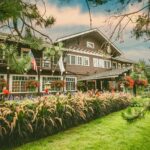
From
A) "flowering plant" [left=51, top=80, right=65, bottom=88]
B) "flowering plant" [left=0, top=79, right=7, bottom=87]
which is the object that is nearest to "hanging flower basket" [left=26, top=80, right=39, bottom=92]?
"flowering plant" [left=51, top=80, right=65, bottom=88]

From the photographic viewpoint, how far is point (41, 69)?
27859 millimetres

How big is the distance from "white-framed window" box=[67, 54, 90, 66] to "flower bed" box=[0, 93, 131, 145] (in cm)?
2243

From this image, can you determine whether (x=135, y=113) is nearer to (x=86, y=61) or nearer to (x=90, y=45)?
(x=86, y=61)

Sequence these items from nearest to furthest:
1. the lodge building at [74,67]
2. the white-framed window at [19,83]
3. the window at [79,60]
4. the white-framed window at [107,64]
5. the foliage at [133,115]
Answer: the foliage at [133,115]
the white-framed window at [19,83]
the lodge building at [74,67]
the window at [79,60]
the white-framed window at [107,64]

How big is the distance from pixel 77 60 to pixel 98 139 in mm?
26720

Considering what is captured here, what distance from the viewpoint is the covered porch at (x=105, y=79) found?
1178 inches

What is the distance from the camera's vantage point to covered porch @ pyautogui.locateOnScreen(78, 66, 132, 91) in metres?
29.9

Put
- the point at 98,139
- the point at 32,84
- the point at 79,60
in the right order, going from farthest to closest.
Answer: the point at 79,60
the point at 32,84
the point at 98,139

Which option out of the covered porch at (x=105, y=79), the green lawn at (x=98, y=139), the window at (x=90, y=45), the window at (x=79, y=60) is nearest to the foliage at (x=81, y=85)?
the covered porch at (x=105, y=79)

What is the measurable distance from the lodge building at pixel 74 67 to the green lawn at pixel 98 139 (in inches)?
618

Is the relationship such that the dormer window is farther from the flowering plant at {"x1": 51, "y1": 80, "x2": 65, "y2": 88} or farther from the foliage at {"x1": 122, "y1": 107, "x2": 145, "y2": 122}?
the foliage at {"x1": 122, "y1": 107, "x2": 145, "y2": 122}

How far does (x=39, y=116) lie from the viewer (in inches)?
294

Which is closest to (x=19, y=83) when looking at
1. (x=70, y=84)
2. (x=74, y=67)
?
(x=70, y=84)

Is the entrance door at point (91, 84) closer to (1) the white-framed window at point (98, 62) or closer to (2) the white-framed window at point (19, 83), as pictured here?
(1) the white-framed window at point (98, 62)
